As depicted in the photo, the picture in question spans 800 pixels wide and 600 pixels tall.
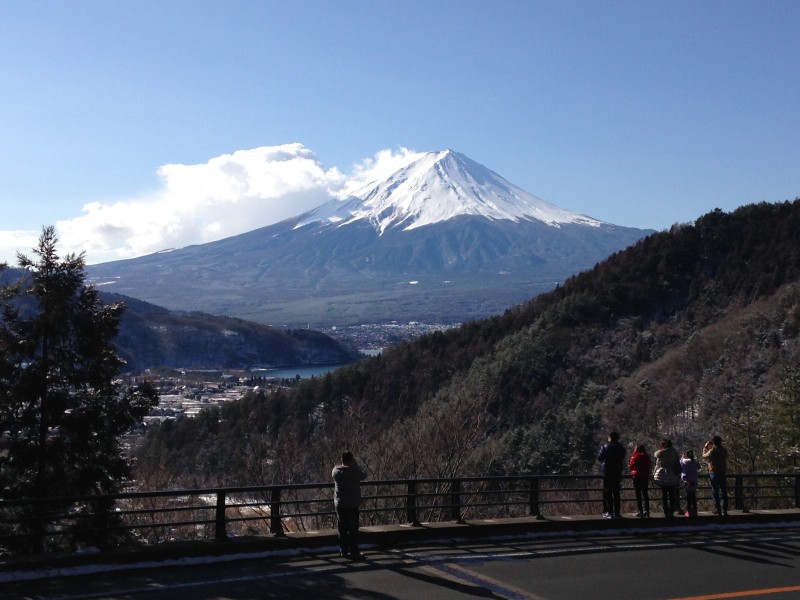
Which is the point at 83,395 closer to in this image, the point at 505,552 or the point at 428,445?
the point at 505,552

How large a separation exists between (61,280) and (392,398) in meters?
54.0

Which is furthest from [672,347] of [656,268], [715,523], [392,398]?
[715,523]

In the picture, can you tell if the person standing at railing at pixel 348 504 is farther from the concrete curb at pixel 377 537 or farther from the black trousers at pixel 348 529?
the concrete curb at pixel 377 537

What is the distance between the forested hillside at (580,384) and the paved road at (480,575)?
1124 cm

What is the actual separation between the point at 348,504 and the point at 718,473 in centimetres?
788

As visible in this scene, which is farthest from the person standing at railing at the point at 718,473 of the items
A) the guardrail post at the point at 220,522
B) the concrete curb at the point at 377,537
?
the guardrail post at the point at 220,522

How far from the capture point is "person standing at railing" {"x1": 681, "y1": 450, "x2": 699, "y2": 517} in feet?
49.1

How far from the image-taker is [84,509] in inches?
586

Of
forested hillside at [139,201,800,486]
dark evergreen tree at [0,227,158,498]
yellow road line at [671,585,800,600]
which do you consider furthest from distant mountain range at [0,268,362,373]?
yellow road line at [671,585,800,600]

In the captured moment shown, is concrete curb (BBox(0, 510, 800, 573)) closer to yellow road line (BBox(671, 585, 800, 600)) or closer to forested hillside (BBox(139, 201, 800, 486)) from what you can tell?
yellow road line (BBox(671, 585, 800, 600))

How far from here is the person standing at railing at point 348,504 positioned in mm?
10742

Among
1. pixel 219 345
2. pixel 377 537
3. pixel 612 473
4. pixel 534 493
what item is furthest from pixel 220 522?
pixel 219 345

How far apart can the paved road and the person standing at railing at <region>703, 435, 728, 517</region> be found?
2681 millimetres

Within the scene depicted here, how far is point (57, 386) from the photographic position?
1410 centimetres
